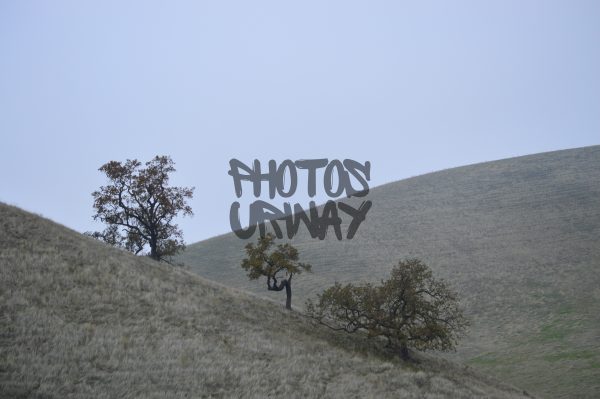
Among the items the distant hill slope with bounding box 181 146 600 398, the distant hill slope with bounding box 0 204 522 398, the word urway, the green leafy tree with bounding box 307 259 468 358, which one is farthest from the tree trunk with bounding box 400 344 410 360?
the word urway

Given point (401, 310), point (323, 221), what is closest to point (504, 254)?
point (323, 221)

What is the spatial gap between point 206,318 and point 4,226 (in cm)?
1243

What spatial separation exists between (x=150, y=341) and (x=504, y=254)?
1852 inches

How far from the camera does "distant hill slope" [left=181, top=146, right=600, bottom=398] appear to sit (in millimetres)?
34031

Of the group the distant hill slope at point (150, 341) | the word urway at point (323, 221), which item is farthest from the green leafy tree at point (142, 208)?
the word urway at point (323, 221)

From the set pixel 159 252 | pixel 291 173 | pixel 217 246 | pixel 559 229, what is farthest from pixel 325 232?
pixel 159 252

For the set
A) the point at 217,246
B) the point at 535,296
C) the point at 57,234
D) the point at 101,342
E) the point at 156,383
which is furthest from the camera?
the point at 217,246

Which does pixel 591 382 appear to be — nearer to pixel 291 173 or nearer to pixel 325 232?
pixel 291 173

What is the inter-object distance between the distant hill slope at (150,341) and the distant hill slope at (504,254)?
874 centimetres

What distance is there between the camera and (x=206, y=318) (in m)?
23.7

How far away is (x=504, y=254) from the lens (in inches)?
2189

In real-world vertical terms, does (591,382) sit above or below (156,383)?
below

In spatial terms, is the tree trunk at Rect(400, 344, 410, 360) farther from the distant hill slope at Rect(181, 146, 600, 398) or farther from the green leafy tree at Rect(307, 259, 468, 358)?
the distant hill slope at Rect(181, 146, 600, 398)

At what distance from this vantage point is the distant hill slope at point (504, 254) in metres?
34.0
